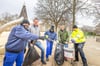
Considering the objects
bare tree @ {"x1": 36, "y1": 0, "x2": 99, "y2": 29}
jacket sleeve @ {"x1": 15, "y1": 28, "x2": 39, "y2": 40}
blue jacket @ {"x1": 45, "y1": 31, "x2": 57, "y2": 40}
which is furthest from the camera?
bare tree @ {"x1": 36, "y1": 0, "x2": 99, "y2": 29}

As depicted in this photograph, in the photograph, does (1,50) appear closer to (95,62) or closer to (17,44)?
(95,62)

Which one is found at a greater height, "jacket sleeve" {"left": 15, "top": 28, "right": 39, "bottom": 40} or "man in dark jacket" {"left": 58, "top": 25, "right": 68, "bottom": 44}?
"jacket sleeve" {"left": 15, "top": 28, "right": 39, "bottom": 40}

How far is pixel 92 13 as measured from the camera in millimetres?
33375

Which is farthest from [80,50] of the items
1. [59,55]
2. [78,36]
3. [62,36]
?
[62,36]

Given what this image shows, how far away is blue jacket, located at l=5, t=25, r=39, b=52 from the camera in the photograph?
6.44 meters

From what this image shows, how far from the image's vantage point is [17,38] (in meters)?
6.57

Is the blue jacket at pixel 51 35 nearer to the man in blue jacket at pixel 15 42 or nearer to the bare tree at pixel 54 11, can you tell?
the man in blue jacket at pixel 15 42

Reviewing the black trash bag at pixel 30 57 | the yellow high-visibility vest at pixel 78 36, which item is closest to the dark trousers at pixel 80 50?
the yellow high-visibility vest at pixel 78 36

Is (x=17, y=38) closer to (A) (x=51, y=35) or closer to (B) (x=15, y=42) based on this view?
(B) (x=15, y=42)

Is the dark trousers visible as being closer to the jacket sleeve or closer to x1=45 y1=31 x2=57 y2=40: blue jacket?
x1=45 y1=31 x2=57 y2=40: blue jacket

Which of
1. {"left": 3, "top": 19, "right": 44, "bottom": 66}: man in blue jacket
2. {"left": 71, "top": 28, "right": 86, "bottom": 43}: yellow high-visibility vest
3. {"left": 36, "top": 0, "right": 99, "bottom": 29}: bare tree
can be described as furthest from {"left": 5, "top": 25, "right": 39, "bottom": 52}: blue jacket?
{"left": 36, "top": 0, "right": 99, "bottom": 29}: bare tree

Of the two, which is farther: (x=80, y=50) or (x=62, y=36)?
(x=62, y=36)

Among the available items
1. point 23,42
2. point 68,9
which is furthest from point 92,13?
point 23,42

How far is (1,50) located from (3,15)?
55546 mm
